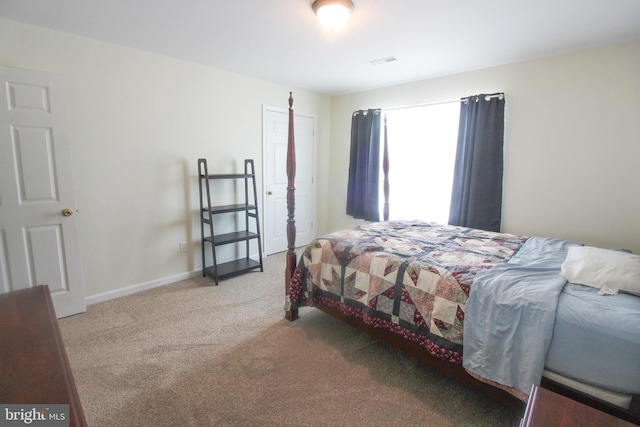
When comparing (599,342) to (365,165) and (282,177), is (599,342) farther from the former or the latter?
(282,177)

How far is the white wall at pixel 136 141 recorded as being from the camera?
2562 mm

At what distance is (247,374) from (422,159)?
314cm

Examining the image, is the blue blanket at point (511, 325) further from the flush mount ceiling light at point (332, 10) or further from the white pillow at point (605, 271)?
the flush mount ceiling light at point (332, 10)

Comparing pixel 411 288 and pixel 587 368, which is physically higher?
pixel 411 288

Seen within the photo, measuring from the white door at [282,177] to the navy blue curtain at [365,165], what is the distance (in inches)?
26.4

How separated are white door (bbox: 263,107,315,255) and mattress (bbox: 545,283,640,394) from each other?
3.38 meters

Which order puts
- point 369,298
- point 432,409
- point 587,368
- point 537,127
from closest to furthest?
point 587,368, point 432,409, point 369,298, point 537,127

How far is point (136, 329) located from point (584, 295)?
9.72ft

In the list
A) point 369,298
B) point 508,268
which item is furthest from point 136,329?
point 508,268

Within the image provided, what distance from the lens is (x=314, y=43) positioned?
2648mm

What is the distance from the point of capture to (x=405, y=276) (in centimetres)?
193

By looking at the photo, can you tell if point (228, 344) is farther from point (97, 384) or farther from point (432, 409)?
point (432, 409)

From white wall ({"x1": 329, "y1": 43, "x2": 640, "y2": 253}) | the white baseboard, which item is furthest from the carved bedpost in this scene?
the white baseboard

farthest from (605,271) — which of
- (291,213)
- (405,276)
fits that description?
(291,213)
